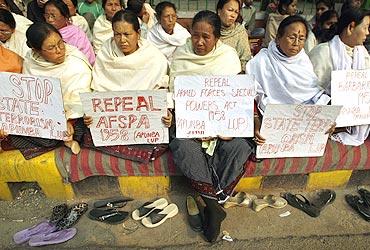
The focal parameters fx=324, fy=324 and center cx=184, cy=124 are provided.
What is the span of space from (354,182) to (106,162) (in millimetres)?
2254

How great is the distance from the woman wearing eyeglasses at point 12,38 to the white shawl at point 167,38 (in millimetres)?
1429

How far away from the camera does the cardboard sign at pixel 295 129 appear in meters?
2.40

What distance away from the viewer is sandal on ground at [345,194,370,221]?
2.71m

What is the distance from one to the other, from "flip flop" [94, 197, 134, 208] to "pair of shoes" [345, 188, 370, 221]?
194 centimetres

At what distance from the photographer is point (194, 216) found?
262 cm

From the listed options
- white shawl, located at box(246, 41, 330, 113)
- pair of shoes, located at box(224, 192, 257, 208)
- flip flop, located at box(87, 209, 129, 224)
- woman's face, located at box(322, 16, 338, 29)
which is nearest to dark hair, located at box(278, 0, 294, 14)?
woman's face, located at box(322, 16, 338, 29)

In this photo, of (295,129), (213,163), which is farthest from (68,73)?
(295,129)

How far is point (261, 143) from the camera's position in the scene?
2.54 m

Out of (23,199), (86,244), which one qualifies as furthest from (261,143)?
(23,199)

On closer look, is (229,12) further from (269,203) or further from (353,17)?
(269,203)

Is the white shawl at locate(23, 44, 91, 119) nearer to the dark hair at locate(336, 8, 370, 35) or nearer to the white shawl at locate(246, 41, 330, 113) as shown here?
the white shawl at locate(246, 41, 330, 113)

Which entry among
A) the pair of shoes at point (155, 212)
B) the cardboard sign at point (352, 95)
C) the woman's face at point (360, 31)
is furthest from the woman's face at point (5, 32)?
the woman's face at point (360, 31)

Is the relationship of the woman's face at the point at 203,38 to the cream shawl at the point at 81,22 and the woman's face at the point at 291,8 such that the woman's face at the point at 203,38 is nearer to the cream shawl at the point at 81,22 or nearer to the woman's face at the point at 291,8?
the cream shawl at the point at 81,22

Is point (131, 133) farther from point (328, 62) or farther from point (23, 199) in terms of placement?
point (328, 62)
